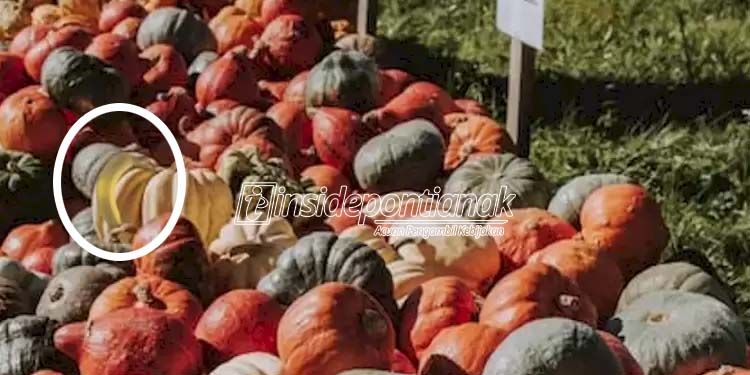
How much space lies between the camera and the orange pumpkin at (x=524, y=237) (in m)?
3.44

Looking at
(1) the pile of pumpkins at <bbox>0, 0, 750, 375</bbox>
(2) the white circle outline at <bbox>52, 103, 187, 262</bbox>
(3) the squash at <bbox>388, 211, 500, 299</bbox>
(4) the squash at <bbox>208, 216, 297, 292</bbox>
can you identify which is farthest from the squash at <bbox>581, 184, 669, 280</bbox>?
(2) the white circle outline at <bbox>52, 103, 187, 262</bbox>

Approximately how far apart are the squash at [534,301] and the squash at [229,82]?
1709 mm

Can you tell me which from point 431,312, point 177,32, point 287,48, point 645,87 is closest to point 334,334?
point 431,312

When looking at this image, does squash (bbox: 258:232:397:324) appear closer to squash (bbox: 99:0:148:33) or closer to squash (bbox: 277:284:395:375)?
squash (bbox: 277:284:395:375)

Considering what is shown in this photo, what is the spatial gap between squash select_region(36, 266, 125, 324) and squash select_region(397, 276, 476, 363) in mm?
667

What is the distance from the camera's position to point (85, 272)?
10.3 feet

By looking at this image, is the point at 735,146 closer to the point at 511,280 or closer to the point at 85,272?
the point at 511,280

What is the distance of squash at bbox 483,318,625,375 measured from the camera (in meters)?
2.45

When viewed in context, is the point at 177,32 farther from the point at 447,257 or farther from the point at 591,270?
the point at 591,270

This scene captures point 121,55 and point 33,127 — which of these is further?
point 121,55

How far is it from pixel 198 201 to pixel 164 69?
3.85ft

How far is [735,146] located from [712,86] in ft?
2.91

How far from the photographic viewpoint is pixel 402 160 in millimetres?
3990

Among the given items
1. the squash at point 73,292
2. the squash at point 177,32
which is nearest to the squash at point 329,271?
the squash at point 73,292
